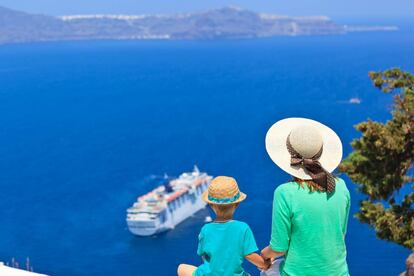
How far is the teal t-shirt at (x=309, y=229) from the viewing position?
333 cm

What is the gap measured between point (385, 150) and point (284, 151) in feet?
24.0

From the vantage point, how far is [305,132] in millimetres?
3291

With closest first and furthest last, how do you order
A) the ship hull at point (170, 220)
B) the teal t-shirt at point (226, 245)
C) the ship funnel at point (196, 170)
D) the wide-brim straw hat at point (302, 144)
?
the wide-brim straw hat at point (302, 144)
the teal t-shirt at point (226, 245)
the ship hull at point (170, 220)
the ship funnel at point (196, 170)

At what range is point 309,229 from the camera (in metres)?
3.39

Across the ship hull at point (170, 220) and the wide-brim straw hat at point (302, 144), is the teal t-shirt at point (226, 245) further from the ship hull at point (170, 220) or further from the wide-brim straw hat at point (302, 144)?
the ship hull at point (170, 220)

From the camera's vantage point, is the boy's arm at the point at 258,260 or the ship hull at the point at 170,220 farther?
the ship hull at the point at 170,220

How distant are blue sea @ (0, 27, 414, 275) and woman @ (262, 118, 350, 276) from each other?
80.0 feet

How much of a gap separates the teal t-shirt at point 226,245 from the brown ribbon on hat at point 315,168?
0.56 m

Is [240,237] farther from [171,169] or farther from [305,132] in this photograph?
[171,169]

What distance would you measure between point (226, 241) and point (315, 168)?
755mm

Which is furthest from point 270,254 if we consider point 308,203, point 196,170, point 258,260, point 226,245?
point 196,170

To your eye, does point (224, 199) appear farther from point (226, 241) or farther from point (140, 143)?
point (140, 143)

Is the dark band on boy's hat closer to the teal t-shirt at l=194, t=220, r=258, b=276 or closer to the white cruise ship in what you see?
the teal t-shirt at l=194, t=220, r=258, b=276

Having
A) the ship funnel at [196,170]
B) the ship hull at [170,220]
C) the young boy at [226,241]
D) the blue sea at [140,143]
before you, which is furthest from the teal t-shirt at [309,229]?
the ship funnel at [196,170]
